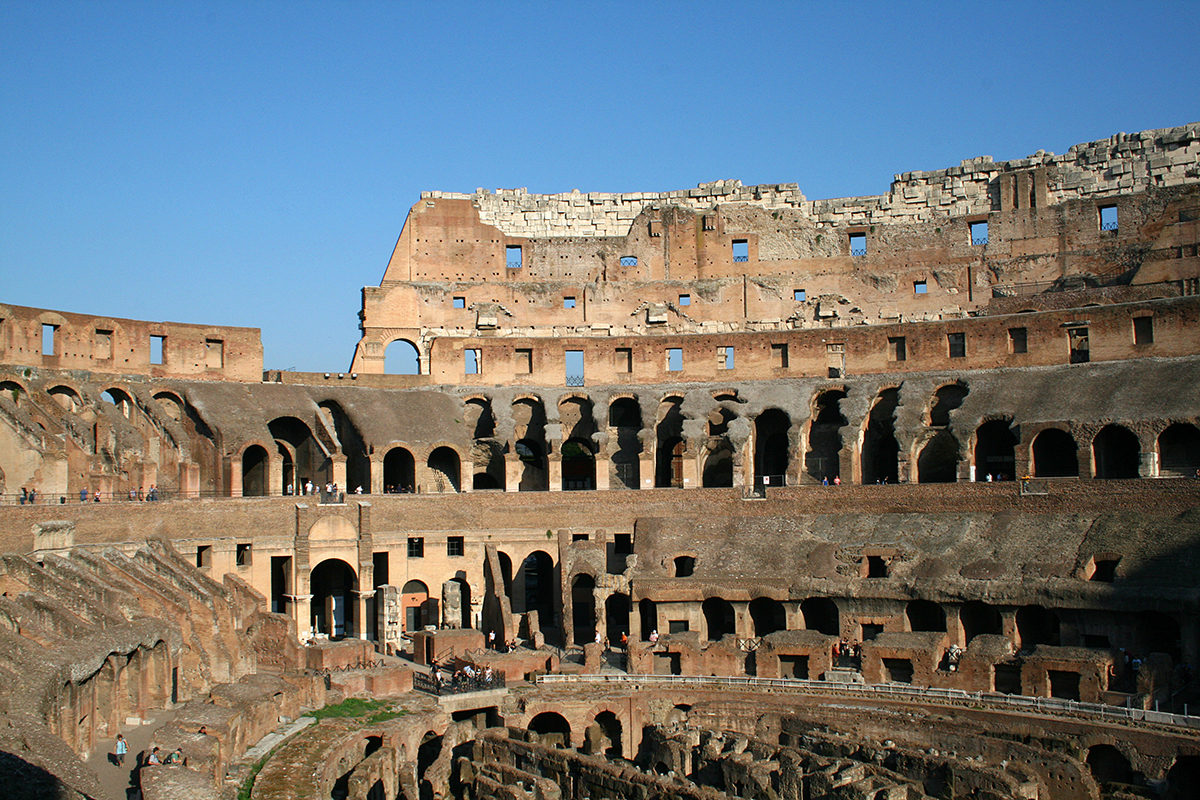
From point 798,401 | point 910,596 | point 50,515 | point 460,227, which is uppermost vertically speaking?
point 460,227

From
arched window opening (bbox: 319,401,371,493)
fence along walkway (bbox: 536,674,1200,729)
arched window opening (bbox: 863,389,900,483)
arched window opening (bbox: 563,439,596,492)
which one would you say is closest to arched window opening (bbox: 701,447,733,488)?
arched window opening (bbox: 563,439,596,492)

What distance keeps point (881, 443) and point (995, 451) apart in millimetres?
4420

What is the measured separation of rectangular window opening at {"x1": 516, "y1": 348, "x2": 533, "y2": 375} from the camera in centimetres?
4872

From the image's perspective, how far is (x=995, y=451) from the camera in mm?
43094

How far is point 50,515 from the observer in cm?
3228

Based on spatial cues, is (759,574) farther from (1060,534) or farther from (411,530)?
(411,530)

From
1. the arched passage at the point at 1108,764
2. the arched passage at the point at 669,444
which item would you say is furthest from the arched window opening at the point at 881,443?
the arched passage at the point at 1108,764

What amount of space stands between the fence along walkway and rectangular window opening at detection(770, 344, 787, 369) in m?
17.7

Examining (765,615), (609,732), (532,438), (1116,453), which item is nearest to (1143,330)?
(1116,453)

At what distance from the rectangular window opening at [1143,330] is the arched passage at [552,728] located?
25.5 meters

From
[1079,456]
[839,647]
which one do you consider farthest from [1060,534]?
[839,647]

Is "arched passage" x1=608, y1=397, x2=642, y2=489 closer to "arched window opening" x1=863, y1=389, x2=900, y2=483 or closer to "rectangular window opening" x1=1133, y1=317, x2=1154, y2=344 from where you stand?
"arched window opening" x1=863, y1=389, x2=900, y2=483

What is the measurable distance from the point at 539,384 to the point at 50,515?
21.3 m

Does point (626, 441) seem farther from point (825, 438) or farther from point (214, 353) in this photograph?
point (214, 353)
